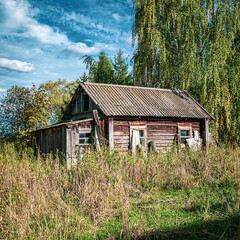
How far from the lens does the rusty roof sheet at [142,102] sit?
1359cm

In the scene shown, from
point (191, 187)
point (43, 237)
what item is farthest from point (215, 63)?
point (43, 237)

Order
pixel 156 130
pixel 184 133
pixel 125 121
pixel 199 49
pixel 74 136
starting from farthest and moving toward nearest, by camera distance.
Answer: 1. pixel 199 49
2. pixel 184 133
3. pixel 156 130
4. pixel 125 121
5. pixel 74 136

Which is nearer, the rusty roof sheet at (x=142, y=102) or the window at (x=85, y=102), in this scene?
the rusty roof sheet at (x=142, y=102)

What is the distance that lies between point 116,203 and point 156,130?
9379 millimetres

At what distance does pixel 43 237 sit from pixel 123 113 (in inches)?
364

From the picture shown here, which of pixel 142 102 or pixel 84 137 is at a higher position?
pixel 142 102

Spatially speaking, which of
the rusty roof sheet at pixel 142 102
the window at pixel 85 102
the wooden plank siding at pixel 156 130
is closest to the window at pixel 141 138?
the wooden plank siding at pixel 156 130

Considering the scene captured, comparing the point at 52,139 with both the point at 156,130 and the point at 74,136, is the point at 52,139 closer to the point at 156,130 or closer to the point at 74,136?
the point at 74,136

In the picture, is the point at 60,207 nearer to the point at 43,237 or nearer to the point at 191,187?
the point at 43,237

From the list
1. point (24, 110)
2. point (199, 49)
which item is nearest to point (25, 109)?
point (24, 110)

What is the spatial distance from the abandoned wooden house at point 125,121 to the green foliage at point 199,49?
1208 mm

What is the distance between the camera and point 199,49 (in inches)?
681

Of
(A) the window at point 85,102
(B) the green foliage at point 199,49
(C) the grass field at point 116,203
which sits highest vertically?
(B) the green foliage at point 199,49

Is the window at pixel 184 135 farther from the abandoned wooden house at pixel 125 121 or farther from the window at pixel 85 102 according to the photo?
the window at pixel 85 102
